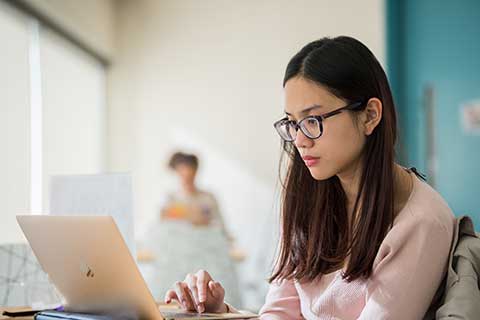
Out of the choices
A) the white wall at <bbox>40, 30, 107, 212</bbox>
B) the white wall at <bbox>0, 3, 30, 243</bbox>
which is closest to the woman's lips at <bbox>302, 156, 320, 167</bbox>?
the white wall at <bbox>0, 3, 30, 243</bbox>

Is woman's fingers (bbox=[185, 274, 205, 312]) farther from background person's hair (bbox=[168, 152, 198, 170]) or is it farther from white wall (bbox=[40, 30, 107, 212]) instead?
background person's hair (bbox=[168, 152, 198, 170])

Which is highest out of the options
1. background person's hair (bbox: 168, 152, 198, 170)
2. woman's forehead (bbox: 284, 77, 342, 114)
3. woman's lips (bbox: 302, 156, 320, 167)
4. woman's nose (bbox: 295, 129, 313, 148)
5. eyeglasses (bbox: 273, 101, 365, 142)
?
woman's forehead (bbox: 284, 77, 342, 114)

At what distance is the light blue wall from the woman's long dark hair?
3.41 meters

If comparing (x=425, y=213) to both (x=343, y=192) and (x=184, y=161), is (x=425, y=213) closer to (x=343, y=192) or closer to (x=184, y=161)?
(x=343, y=192)

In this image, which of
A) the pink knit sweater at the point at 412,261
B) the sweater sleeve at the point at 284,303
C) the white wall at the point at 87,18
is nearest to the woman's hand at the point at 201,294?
the sweater sleeve at the point at 284,303

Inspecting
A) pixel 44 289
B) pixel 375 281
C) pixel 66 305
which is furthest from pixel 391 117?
pixel 44 289

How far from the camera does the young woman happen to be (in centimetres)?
136

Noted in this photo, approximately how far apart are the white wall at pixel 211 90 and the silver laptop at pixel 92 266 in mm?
4449

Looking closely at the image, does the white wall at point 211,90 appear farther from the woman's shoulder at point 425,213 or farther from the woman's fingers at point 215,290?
the woman's shoulder at point 425,213

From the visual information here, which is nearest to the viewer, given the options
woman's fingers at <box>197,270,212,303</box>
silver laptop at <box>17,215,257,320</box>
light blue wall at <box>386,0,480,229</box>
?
silver laptop at <box>17,215,257,320</box>

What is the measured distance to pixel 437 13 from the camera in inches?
204

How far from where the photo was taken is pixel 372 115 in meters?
1.46

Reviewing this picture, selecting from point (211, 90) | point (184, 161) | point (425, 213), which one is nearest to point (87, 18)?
point (211, 90)

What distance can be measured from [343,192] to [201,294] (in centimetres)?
35
